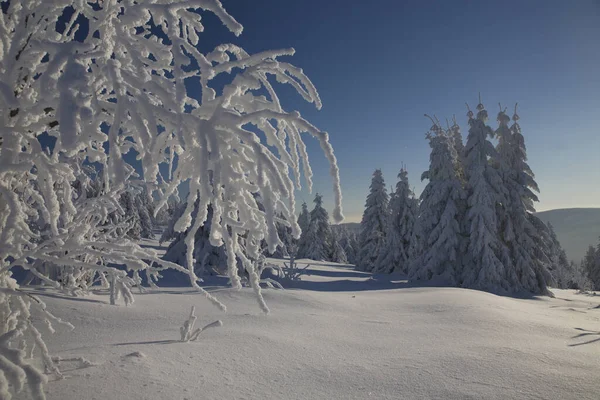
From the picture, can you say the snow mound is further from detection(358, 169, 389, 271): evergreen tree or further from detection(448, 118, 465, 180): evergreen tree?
detection(358, 169, 389, 271): evergreen tree

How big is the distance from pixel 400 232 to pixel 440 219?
25.8 ft

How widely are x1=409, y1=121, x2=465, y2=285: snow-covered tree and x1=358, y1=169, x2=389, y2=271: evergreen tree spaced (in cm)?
1046

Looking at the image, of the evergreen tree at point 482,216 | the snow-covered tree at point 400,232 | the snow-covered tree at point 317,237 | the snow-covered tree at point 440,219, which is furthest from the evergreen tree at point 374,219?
the evergreen tree at point 482,216

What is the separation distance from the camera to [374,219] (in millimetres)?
29500

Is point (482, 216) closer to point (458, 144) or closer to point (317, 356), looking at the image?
point (458, 144)

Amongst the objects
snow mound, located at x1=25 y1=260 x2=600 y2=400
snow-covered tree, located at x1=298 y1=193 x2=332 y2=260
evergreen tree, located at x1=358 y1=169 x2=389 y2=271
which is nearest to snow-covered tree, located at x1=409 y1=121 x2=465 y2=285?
evergreen tree, located at x1=358 y1=169 x2=389 y2=271

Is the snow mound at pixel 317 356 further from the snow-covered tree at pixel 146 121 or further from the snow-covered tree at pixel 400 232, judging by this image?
the snow-covered tree at pixel 400 232

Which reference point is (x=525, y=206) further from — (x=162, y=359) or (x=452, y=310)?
(x=162, y=359)

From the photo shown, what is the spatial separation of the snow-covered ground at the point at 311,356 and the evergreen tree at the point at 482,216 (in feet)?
36.3

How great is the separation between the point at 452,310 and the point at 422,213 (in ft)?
42.1

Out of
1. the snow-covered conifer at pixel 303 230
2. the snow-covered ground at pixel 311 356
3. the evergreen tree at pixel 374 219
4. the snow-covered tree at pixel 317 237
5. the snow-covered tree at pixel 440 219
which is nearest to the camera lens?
the snow-covered ground at pixel 311 356

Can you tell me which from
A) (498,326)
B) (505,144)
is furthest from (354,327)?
(505,144)

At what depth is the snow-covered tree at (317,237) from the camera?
123 feet

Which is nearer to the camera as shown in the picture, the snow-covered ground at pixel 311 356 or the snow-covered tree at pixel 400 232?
the snow-covered ground at pixel 311 356
